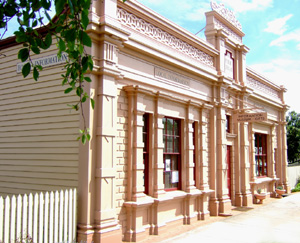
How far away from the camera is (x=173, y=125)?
1073 centimetres

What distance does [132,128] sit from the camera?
8.72 metres

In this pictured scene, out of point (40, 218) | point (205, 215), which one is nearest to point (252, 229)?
point (205, 215)

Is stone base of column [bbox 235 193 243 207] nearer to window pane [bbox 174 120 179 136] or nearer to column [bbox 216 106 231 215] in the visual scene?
column [bbox 216 106 231 215]

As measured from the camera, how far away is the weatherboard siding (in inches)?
309

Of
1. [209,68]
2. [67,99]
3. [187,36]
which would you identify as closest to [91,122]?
[67,99]

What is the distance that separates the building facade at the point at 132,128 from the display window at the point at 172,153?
0.03 metres

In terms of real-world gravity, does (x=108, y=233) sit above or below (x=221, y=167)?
below

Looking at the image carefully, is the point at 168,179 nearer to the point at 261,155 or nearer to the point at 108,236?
the point at 108,236

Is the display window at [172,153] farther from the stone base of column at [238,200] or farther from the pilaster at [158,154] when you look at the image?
the stone base of column at [238,200]

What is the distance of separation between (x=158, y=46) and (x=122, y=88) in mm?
1990

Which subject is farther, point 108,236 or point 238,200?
point 238,200

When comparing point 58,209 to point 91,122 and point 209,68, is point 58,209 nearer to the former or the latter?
point 91,122

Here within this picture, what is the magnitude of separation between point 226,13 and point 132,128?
8189 millimetres

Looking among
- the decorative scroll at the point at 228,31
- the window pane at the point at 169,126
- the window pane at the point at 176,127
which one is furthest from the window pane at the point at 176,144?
the decorative scroll at the point at 228,31
